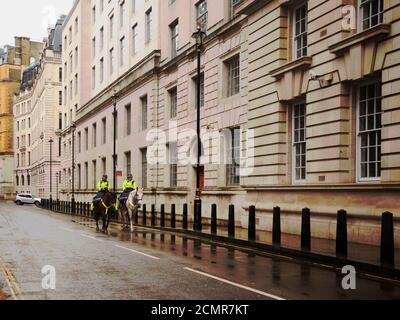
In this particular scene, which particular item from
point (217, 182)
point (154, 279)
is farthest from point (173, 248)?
point (217, 182)

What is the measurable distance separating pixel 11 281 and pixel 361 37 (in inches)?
436

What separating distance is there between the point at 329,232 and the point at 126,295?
9.58 m

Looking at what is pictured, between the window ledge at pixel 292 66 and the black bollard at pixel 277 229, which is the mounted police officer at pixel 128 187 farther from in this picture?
the black bollard at pixel 277 229

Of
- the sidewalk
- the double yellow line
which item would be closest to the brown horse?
the sidewalk

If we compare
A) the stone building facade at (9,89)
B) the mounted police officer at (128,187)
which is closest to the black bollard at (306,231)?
the mounted police officer at (128,187)

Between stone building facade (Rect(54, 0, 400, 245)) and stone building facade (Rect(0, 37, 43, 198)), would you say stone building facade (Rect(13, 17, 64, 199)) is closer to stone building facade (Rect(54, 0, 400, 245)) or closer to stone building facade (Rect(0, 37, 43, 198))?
stone building facade (Rect(0, 37, 43, 198))

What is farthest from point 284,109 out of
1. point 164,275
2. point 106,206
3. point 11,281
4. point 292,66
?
point 11,281

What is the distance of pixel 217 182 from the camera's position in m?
25.9

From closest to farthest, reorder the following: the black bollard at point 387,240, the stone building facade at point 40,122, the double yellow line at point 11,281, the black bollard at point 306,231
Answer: the double yellow line at point 11,281, the black bollard at point 387,240, the black bollard at point 306,231, the stone building facade at point 40,122

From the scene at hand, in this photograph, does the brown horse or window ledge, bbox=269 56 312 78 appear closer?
window ledge, bbox=269 56 312 78

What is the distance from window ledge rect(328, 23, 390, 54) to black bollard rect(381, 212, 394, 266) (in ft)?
18.5

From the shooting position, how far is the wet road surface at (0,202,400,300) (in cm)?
842

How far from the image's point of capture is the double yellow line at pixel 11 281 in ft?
26.8

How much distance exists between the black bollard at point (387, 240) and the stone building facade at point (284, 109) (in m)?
2.80
